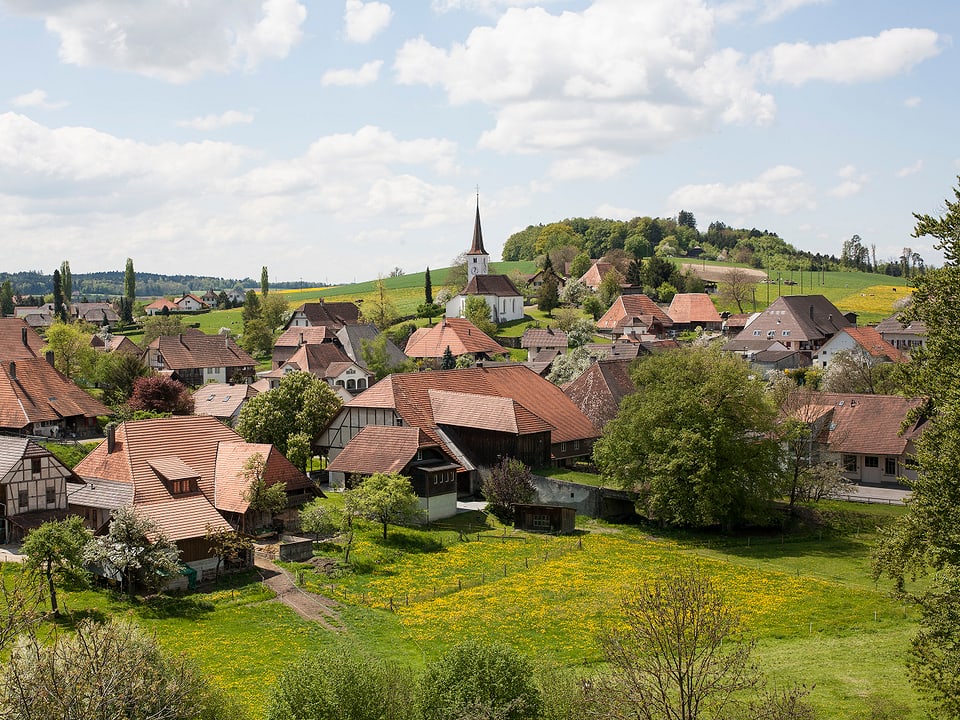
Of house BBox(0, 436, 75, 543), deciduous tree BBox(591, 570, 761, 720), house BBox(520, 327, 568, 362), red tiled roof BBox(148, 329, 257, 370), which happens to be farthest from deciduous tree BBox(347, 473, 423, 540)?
house BBox(520, 327, 568, 362)

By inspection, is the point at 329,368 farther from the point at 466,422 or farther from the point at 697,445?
the point at 697,445

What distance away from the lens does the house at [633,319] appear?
385 ft

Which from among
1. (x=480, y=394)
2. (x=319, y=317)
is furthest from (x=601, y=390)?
(x=319, y=317)

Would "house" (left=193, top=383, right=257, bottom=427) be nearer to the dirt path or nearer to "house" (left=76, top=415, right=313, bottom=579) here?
"house" (left=76, top=415, right=313, bottom=579)

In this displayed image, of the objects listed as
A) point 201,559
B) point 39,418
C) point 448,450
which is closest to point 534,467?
point 448,450

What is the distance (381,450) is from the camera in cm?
5434

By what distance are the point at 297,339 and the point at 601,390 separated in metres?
53.1

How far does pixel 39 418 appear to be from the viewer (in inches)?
2384

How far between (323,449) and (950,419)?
147 feet

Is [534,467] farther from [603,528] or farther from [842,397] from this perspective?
[842,397]

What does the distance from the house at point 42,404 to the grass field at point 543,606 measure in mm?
26711

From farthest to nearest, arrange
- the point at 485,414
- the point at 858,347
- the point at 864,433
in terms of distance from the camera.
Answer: the point at 858,347 < the point at 864,433 < the point at 485,414

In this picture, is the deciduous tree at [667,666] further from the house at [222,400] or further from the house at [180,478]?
the house at [222,400]

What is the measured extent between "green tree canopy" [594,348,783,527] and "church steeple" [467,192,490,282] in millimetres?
102157
